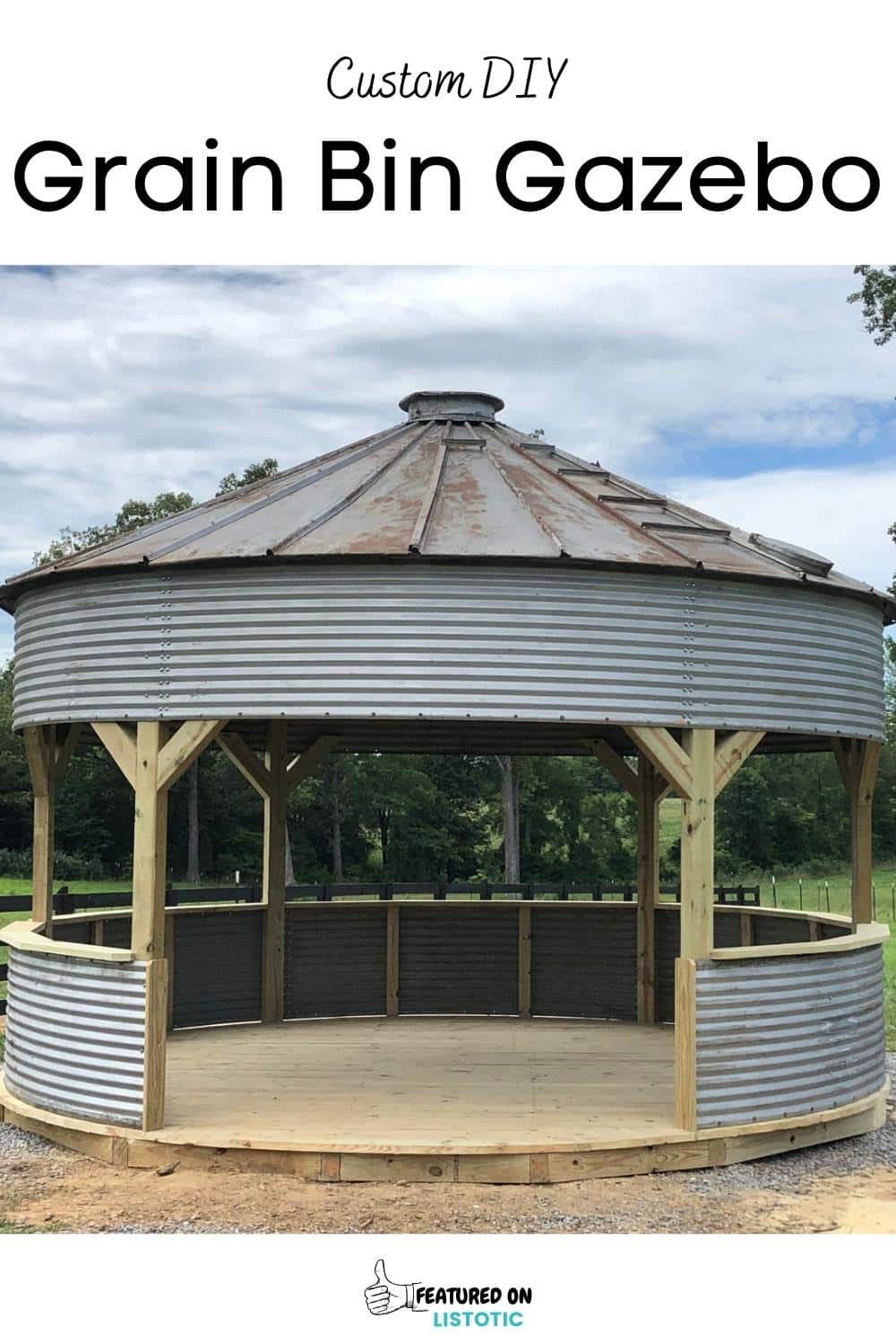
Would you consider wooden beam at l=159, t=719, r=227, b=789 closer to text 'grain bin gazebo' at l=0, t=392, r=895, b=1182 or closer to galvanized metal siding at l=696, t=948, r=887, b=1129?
text 'grain bin gazebo' at l=0, t=392, r=895, b=1182

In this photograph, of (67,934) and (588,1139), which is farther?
(67,934)

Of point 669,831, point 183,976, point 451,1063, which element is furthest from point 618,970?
point 669,831

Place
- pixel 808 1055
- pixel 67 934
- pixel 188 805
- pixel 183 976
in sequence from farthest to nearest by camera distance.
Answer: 1. pixel 188 805
2. pixel 183 976
3. pixel 67 934
4. pixel 808 1055

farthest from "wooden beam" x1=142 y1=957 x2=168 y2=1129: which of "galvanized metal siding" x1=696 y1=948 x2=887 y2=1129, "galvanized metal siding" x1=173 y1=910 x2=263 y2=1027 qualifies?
"galvanized metal siding" x1=173 y1=910 x2=263 y2=1027

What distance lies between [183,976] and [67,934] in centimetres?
151

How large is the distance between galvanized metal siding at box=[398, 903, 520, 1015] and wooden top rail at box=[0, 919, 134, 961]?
5.28 m

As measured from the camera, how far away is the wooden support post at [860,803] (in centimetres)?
1228

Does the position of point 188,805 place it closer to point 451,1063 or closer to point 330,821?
point 330,821

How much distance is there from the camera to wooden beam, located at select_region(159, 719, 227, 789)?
10141 millimetres

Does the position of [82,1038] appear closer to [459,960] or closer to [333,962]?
[333,962]

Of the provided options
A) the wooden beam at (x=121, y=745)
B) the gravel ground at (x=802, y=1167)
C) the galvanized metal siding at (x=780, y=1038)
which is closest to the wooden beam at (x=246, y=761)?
the wooden beam at (x=121, y=745)

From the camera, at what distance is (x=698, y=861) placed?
10141 mm

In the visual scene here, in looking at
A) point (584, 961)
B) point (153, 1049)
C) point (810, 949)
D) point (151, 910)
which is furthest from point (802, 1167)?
point (584, 961)

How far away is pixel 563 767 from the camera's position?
48781mm
